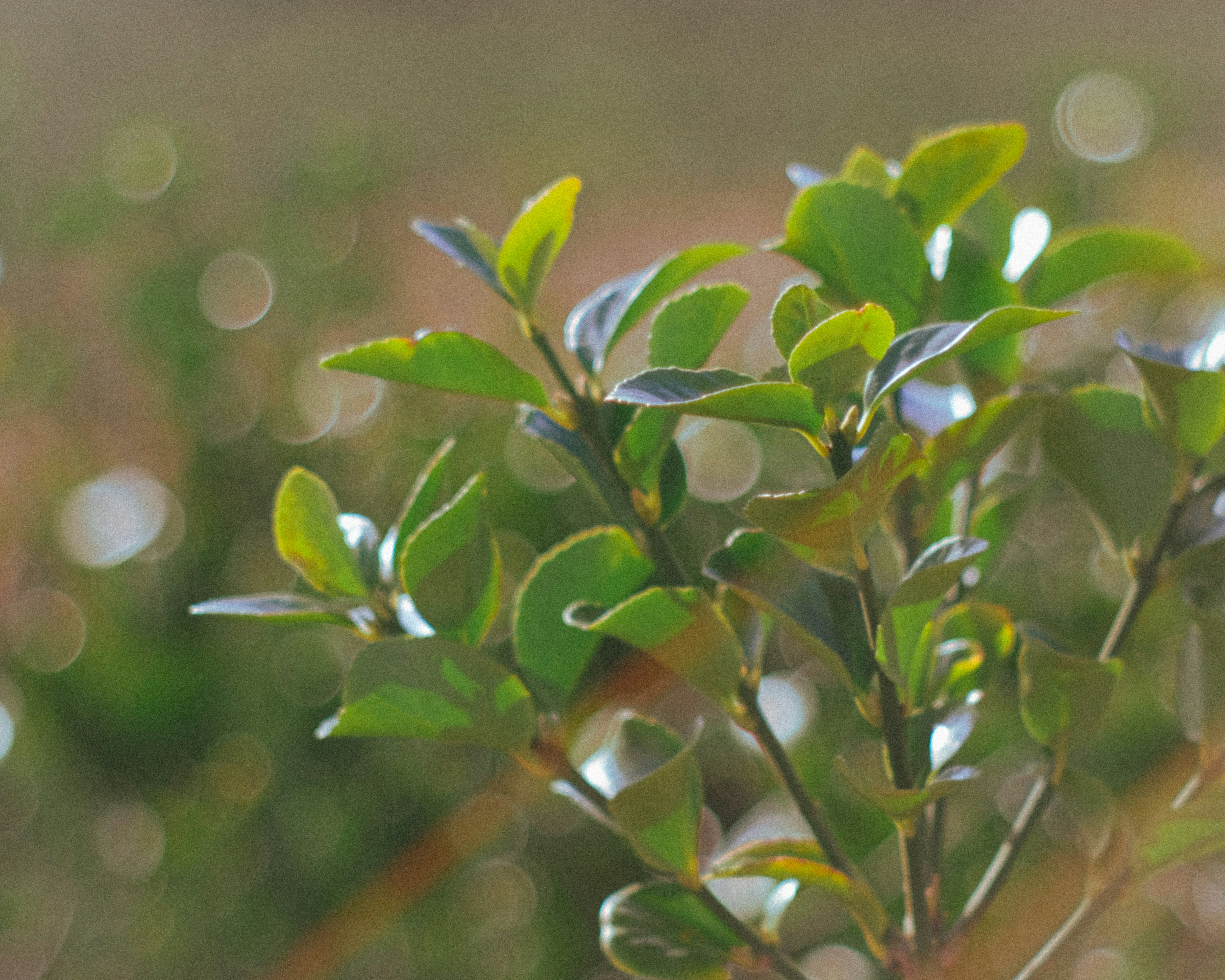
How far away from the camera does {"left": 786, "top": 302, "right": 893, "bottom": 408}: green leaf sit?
0.12 metres

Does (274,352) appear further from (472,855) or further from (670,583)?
(670,583)

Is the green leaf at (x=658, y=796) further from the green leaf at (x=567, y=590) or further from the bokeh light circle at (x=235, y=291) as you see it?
the bokeh light circle at (x=235, y=291)

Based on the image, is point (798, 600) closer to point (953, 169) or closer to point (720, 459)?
point (953, 169)

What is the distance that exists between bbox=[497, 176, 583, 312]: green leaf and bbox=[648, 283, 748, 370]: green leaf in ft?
0.06

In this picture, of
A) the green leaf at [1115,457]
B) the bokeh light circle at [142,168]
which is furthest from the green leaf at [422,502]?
the bokeh light circle at [142,168]

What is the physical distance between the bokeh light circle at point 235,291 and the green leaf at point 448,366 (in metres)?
0.48

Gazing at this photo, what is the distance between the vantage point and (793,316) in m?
0.14

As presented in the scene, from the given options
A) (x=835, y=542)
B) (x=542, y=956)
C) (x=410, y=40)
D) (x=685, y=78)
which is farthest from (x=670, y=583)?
(x=410, y=40)

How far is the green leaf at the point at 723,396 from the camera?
11 centimetres

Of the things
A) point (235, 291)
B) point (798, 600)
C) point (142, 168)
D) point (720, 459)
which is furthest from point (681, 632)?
point (142, 168)

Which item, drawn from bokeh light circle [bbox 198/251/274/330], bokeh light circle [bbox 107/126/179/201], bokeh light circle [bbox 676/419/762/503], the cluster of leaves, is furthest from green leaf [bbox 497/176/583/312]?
bokeh light circle [bbox 107/126/179/201]

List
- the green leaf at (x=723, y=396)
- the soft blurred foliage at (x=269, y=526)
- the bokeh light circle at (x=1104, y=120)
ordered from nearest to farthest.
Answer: the green leaf at (x=723, y=396) < the soft blurred foliage at (x=269, y=526) < the bokeh light circle at (x=1104, y=120)

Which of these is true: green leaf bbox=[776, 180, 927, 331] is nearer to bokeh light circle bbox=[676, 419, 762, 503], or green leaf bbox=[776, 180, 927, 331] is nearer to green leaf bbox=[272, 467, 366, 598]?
green leaf bbox=[272, 467, 366, 598]

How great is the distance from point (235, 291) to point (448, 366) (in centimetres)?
50
